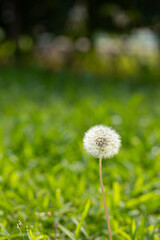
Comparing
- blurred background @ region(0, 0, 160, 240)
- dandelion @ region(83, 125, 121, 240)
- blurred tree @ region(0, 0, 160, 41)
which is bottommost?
dandelion @ region(83, 125, 121, 240)

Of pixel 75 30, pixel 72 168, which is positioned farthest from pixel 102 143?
pixel 75 30

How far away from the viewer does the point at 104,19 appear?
5680mm

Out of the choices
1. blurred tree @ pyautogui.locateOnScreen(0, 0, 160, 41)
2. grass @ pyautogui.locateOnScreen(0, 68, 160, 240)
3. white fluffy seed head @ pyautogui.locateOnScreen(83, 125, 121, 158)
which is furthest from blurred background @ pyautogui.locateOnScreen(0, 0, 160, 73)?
white fluffy seed head @ pyautogui.locateOnScreen(83, 125, 121, 158)

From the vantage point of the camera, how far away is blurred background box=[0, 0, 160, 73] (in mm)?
5445

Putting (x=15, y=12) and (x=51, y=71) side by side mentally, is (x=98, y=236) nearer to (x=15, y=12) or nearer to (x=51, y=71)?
(x=51, y=71)

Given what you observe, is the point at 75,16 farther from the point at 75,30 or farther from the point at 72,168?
the point at 72,168

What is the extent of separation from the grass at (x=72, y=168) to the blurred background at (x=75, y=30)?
6.37 feet

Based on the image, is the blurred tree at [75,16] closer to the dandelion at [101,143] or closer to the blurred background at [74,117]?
the blurred background at [74,117]

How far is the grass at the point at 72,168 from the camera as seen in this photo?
56.9 inches

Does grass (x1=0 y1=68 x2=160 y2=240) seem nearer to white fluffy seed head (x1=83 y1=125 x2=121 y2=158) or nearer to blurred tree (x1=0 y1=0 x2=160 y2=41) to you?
white fluffy seed head (x1=83 y1=125 x2=121 y2=158)

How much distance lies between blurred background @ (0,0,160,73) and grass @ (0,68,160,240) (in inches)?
76.5

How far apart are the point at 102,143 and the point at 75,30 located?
208 inches

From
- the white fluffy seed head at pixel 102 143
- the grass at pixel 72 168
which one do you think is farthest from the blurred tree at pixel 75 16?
the white fluffy seed head at pixel 102 143

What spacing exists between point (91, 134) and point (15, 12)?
5438 mm
